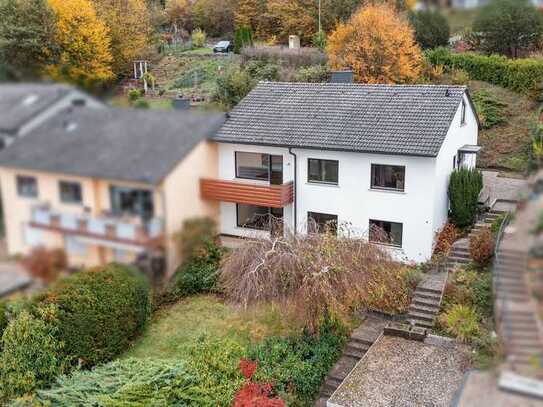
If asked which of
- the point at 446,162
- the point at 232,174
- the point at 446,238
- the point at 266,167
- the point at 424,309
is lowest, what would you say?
the point at 424,309

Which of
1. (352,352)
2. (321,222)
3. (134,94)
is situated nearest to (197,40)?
(321,222)

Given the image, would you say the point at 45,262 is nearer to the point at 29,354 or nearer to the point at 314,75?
the point at 29,354

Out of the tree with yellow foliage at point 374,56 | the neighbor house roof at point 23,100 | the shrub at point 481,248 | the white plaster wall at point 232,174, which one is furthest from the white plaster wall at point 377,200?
the neighbor house roof at point 23,100

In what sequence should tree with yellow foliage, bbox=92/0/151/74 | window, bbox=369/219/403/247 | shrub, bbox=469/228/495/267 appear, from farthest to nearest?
window, bbox=369/219/403/247, shrub, bbox=469/228/495/267, tree with yellow foliage, bbox=92/0/151/74

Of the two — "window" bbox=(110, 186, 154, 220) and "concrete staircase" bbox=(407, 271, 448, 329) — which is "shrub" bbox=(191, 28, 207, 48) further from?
"concrete staircase" bbox=(407, 271, 448, 329)

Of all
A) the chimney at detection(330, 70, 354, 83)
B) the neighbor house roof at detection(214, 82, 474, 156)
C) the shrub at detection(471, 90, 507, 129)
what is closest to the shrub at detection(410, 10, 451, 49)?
the neighbor house roof at detection(214, 82, 474, 156)
